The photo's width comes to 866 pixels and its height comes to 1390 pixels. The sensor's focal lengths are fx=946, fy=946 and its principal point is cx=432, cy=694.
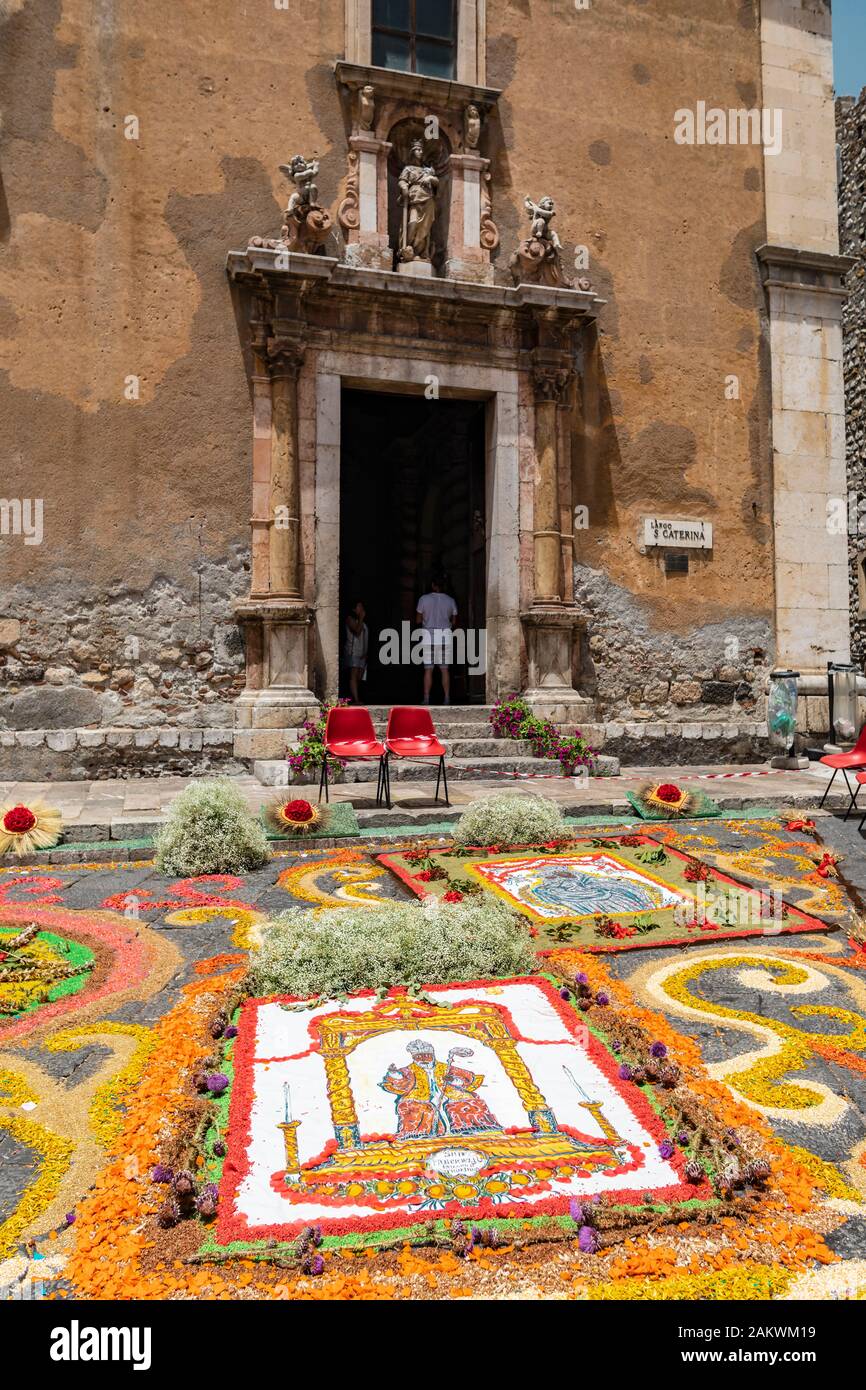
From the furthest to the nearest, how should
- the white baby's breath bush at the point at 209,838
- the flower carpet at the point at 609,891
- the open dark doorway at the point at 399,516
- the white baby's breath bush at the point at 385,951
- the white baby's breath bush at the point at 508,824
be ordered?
the open dark doorway at the point at 399,516 → the white baby's breath bush at the point at 508,824 → the white baby's breath bush at the point at 209,838 → the flower carpet at the point at 609,891 → the white baby's breath bush at the point at 385,951

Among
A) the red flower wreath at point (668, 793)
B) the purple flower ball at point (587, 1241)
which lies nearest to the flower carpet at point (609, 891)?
the red flower wreath at point (668, 793)

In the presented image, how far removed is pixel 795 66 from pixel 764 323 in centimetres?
308

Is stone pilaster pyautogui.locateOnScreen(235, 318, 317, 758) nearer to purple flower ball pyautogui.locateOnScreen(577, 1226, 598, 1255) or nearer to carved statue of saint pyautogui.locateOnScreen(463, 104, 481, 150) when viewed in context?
carved statue of saint pyautogui.locateOnScreen(463, 104, 481, 150)

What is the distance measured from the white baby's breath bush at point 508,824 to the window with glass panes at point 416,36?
791 centimetres

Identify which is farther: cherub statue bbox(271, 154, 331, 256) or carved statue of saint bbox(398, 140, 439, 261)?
carved statue of saint bbox(398, 140, 439, 261)

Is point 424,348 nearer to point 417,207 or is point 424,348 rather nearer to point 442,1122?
point 417,207

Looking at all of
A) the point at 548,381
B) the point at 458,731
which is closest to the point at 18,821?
the point at 458,731

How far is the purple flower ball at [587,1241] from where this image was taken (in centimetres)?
189

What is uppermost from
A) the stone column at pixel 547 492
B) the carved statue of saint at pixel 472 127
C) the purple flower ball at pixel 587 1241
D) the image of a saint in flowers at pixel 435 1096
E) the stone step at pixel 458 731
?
the carved statue of saint at pixel 472 127

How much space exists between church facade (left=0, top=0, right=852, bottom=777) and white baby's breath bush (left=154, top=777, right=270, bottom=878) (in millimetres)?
3007

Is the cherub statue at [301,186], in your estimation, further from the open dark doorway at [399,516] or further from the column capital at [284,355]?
the open dark doorway at [399,516]

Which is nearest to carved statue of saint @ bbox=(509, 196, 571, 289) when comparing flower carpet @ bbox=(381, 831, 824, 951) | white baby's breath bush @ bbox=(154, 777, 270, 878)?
flower carpet @ bbox=(381, 831, 824, 951)

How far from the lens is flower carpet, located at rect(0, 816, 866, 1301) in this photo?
1.85 metres

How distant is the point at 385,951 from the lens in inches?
137
